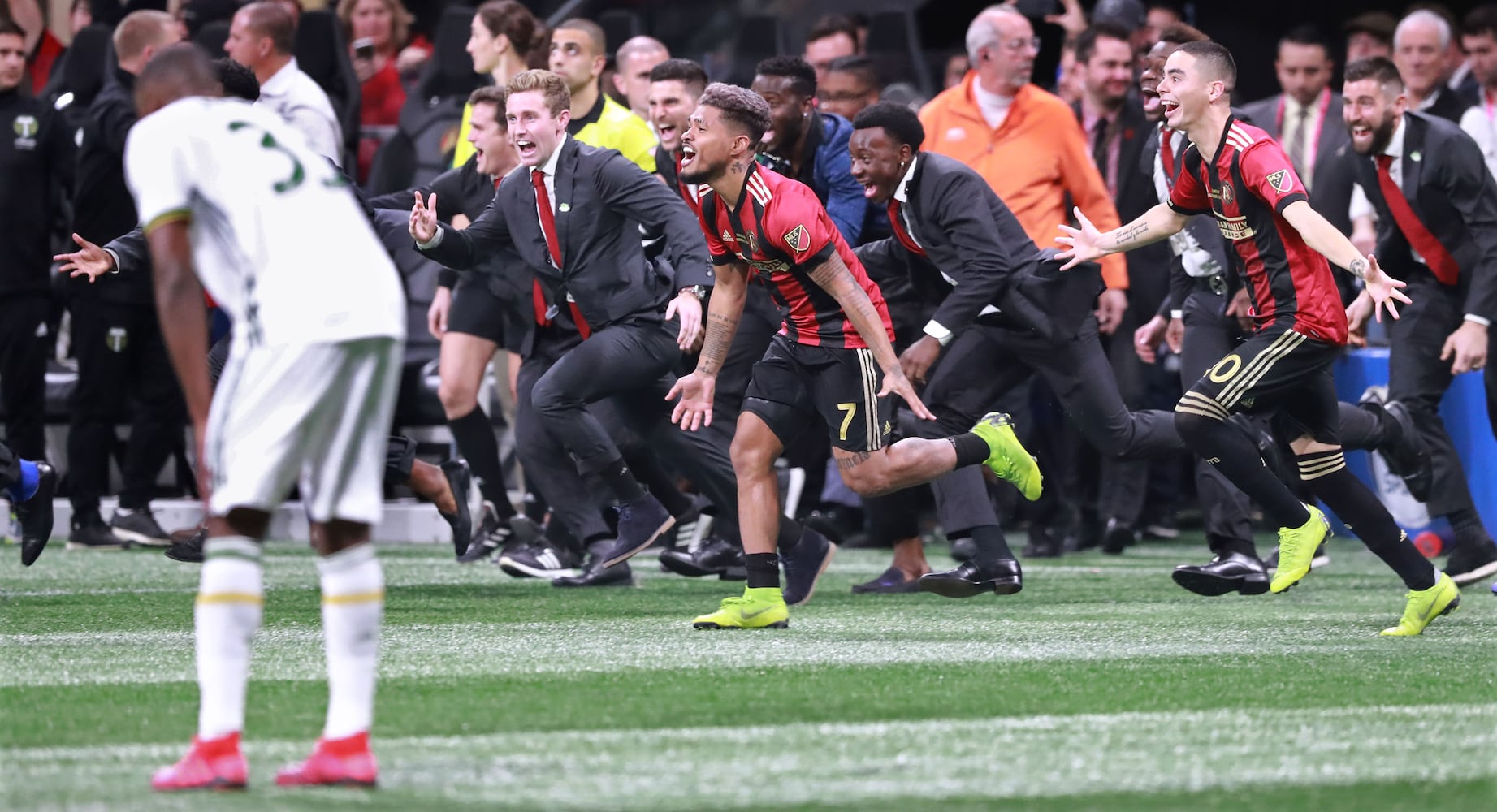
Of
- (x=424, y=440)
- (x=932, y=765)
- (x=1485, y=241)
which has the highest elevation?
(x=1485, y=241)

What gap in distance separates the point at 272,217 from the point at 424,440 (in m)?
8.23

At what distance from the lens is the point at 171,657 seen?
20.2ft

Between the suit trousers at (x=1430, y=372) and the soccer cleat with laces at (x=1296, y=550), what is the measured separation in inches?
70.3

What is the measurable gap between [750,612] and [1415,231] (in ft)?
12.1

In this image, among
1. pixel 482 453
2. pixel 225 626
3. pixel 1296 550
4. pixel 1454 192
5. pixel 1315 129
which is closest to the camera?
pixel 225 626

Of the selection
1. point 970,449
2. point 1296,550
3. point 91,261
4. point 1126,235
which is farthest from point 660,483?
point 1296,550

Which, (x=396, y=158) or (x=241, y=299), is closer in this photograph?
(x=241, y=299)

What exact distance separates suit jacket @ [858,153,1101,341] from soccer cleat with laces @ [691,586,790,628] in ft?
4.84

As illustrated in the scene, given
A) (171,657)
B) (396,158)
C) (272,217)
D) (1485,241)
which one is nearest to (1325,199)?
(1485,241)

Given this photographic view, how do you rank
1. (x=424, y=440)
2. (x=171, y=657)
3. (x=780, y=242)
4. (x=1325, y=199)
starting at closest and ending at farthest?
1. (x=171, y=657)
2. (x=780, y=242)
3. (x=1325, y=199)
4. (x=424, y=440)

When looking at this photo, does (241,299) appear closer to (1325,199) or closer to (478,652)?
(478,652)

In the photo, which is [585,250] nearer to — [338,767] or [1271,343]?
[1271,343]

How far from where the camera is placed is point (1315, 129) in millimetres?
11086

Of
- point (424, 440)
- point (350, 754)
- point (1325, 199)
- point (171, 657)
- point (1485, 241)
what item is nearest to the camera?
point (350, 754)
